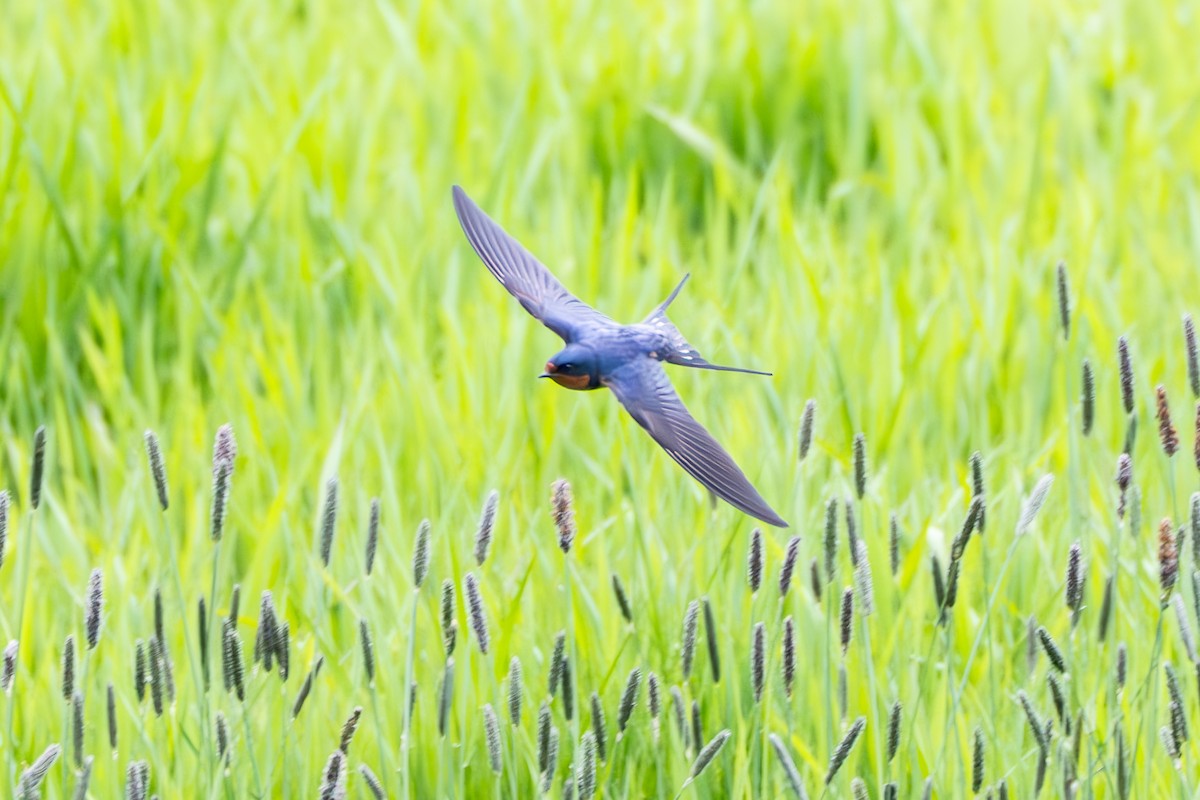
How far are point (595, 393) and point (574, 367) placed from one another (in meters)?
0.91

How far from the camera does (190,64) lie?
4047 mm

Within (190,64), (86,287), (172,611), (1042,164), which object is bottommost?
(172,611)

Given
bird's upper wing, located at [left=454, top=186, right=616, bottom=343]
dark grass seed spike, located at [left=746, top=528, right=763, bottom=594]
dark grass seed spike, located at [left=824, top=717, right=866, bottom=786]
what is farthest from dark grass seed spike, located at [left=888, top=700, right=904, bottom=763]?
bird's upper wing, located at [left=454, top=186, right=616, bottom=343]

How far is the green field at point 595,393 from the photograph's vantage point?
2.05 m

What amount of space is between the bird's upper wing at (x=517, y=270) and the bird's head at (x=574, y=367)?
0.19m

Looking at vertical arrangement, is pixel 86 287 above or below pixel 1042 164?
below

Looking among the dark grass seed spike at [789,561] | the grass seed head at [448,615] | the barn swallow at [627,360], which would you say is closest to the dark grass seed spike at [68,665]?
the grass seed head at [448,615]

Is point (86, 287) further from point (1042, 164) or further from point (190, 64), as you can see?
point (1042, 164)

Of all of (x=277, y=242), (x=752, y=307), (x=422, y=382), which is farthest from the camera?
(x=277, y=242)

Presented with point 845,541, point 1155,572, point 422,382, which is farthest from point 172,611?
point 1155,572

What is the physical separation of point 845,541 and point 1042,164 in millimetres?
1596

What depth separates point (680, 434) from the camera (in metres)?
1.77

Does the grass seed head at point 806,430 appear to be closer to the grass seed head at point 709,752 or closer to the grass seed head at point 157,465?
the grass seed head at point 709,752

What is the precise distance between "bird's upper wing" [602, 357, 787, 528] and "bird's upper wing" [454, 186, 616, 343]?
25 cm
